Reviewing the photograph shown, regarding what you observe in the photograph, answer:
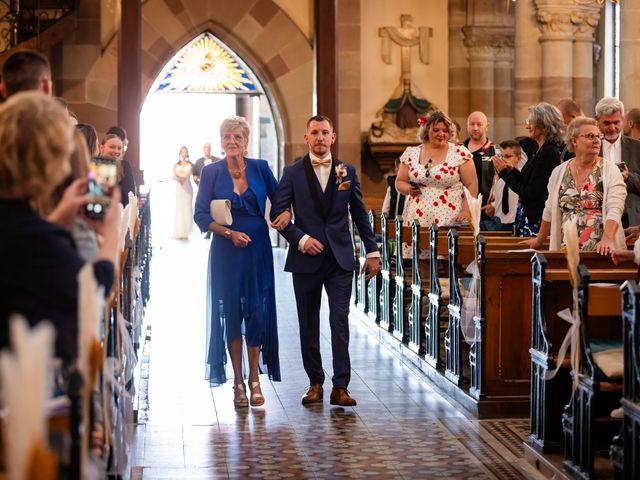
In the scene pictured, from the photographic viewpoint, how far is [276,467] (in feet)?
20.8

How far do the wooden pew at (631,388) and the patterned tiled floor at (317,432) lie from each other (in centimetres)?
100

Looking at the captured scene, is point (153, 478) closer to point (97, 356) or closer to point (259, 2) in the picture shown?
point (97, 356)

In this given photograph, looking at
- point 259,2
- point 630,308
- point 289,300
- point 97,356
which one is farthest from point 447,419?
point 259,2

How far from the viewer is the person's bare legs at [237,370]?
7.83 metres

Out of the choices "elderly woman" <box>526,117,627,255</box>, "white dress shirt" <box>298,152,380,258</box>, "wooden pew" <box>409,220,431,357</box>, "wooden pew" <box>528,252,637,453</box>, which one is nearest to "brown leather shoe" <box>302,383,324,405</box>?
"white dress shirt" <box>298,152,380,258</box>

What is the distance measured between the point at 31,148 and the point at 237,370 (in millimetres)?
4402

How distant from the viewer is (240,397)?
7.88 m

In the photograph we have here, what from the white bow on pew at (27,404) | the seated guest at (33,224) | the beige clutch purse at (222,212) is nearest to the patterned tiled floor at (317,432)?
the beige clutch purse at (222,212)

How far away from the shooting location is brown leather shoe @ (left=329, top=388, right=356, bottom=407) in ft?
25.8

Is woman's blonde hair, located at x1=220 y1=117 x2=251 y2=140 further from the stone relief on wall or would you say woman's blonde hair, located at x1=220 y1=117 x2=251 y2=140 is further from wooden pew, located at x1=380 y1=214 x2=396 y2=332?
the stone relief on wall

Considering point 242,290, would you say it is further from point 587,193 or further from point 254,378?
point 587,193

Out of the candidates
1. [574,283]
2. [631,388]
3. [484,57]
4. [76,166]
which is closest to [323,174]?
[574,283]

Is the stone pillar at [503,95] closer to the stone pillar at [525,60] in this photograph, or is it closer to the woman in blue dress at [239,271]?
the stone pillar at [525,60]

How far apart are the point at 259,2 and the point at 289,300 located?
278 inches
